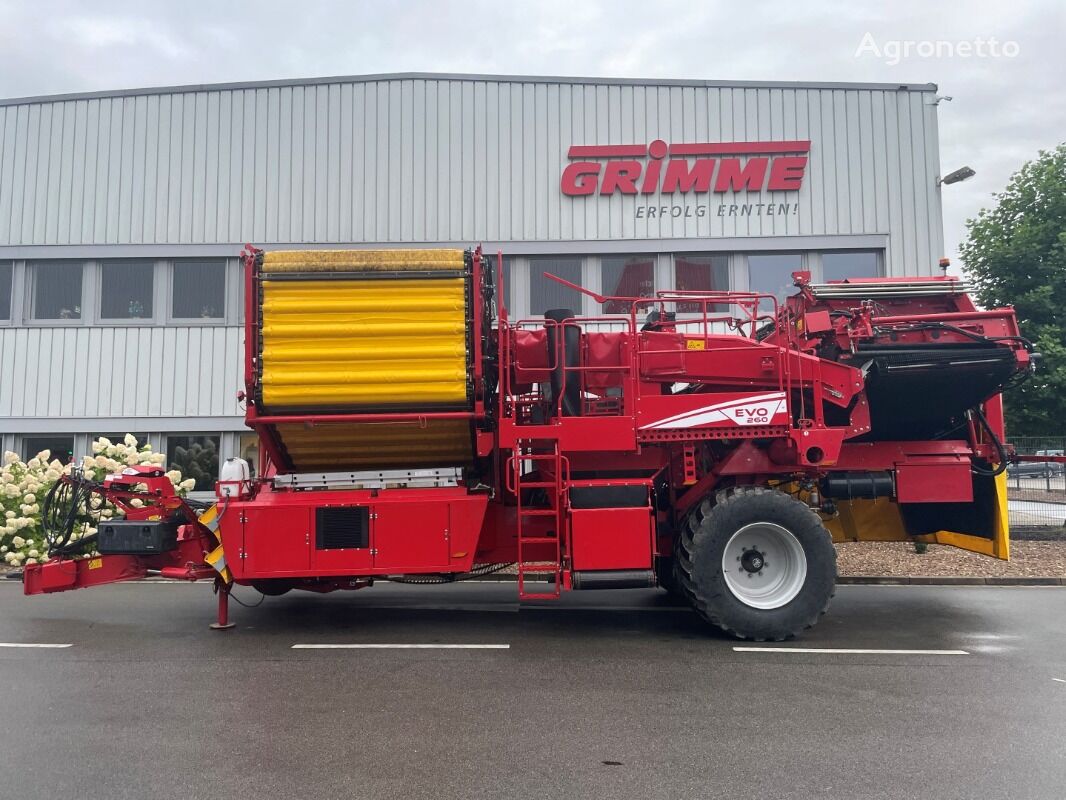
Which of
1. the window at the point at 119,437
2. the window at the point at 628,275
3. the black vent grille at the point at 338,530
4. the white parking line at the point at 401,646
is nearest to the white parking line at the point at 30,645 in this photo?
the white parking line at the point at 401,646

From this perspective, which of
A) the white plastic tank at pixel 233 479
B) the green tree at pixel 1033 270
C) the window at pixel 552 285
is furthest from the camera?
the green tree at pixel 1033 270

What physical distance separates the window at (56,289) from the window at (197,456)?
3.13m

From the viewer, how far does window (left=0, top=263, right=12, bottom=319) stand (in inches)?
554

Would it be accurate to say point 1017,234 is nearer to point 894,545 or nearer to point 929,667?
point 894,545

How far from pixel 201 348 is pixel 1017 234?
64.7ft

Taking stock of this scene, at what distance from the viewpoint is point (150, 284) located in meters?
14.0

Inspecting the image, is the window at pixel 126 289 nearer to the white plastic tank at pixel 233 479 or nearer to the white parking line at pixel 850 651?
the white plastic tank at pixel 233 479

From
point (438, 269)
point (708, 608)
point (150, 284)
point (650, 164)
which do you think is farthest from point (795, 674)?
point (150, 284)

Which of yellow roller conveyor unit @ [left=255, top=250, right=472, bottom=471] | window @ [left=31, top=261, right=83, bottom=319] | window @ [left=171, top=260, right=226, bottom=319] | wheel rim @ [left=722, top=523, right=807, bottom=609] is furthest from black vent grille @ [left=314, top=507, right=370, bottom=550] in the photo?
window @ [left=31, top=261, right=83, bottom=319]

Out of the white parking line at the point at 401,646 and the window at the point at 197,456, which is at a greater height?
the window at the point at 197,456

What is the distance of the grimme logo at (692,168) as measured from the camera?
13.9 m

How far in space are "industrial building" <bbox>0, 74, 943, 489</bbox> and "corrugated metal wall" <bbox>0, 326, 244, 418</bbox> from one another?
0.42m

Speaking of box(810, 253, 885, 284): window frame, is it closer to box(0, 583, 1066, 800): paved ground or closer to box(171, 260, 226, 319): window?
box(0, 583, 1066, 800): paved ground

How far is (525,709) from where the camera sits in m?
4.98
